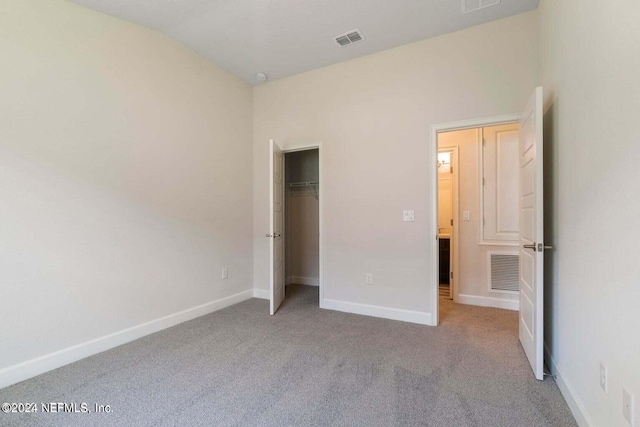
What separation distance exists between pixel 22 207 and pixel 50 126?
65 cm

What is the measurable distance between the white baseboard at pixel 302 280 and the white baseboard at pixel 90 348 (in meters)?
1.74

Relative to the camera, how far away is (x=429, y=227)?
2973 mm

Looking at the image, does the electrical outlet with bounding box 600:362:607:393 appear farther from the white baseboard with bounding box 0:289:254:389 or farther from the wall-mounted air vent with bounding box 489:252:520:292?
the white baseboard with bounding box 0:289:254:389

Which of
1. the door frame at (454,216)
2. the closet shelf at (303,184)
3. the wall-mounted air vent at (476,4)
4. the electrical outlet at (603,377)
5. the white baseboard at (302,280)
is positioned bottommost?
the white baseboard at (302,280)

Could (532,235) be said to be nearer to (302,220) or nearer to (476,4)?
(476,4)

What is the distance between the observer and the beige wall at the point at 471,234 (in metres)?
3.61

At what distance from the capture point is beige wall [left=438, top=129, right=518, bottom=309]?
3.61 m

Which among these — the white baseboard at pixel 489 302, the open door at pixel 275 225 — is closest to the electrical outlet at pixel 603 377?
the white baseboard at pixel 489 302

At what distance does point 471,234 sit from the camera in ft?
12.1

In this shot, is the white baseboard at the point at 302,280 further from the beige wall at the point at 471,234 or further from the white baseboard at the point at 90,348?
the beige wall at the point at 471,234

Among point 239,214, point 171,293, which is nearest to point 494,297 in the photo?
point 239,214

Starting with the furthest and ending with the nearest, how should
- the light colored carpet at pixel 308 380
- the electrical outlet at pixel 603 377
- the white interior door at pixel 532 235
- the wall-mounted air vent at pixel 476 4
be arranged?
the wall-mounted air vent at pixel 476 4 → the white interior door at pixel 532 235 → the light colored carpet at pixel 308 380 → the electrical outlet at pixel 603 377

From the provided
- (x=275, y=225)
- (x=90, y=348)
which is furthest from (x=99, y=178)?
(x=275, y=225)

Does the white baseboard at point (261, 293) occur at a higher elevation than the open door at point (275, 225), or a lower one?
lower
